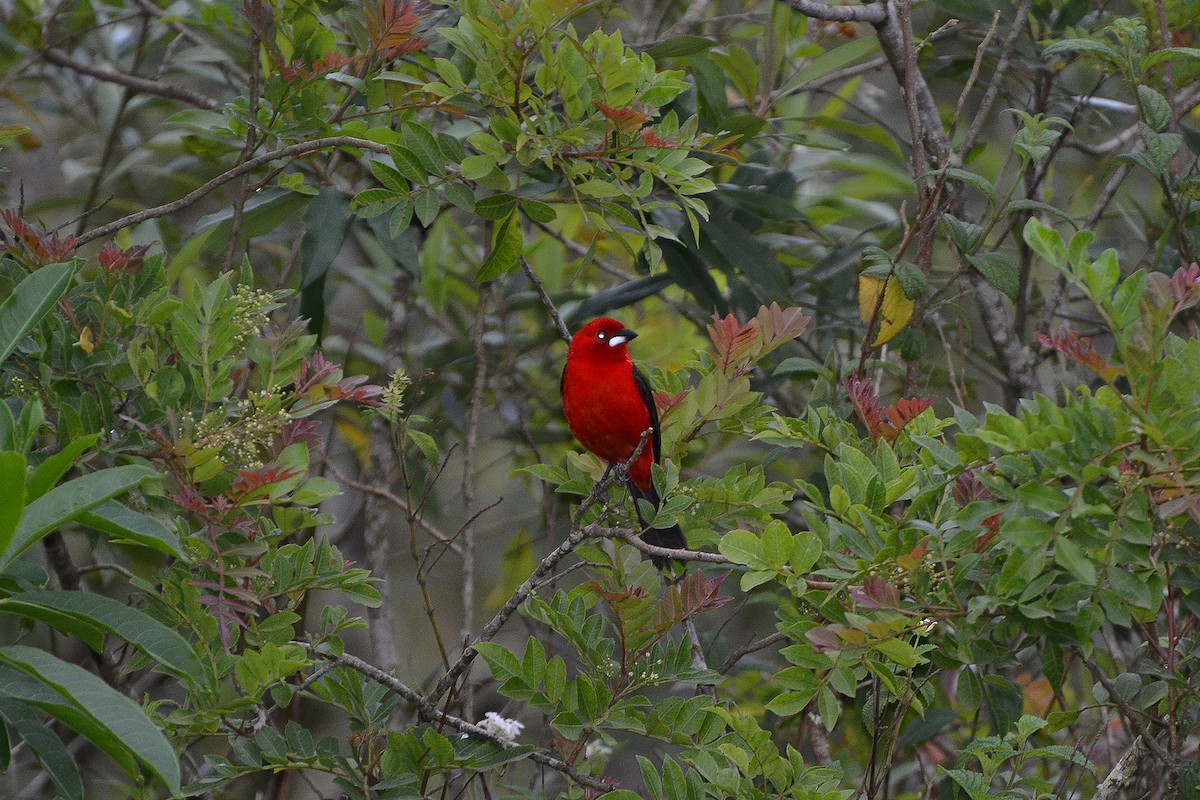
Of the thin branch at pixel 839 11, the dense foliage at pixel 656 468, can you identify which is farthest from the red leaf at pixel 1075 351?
the thin branch at pixel 839 11

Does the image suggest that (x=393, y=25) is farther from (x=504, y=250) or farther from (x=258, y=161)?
(x=504, y=250)

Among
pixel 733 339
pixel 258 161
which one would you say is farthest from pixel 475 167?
pixel 733 339

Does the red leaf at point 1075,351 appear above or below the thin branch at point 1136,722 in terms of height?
above

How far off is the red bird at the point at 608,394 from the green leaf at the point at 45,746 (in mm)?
2225

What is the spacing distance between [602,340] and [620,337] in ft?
0.24

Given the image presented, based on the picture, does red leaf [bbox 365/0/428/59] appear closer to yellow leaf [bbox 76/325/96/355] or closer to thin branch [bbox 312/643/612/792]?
yellow leaf [bbox 76/325/96/355]

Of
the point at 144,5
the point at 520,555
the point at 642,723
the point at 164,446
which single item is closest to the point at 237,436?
the point at 164,446

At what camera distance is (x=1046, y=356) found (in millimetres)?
4141

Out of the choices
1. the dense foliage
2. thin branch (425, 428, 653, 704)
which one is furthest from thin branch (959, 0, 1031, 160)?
thin branch (425, 428, 653, 704)

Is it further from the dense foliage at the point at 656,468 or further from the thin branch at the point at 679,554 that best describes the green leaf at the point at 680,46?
the thin branch at the point at 679,554

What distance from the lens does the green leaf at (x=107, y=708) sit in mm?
1708

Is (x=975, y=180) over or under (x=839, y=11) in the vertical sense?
under

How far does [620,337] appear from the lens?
418 cm

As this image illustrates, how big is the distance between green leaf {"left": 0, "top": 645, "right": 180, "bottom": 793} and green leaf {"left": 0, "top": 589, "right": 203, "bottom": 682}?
0.14m
